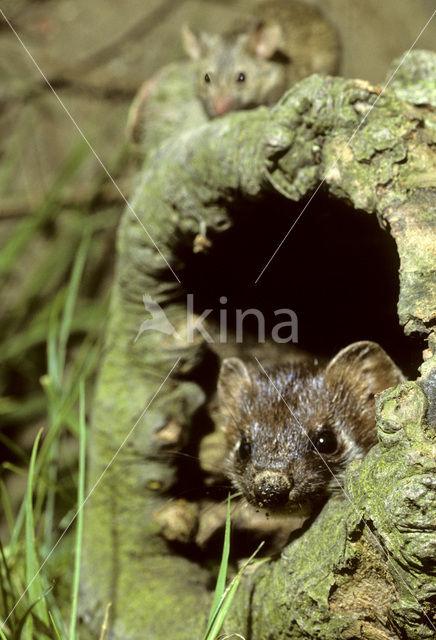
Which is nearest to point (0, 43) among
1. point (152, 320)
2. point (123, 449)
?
point (152, 320)

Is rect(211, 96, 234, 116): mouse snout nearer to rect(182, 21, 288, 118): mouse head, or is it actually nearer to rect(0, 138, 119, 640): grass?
rect(182, 21, 288, 118): mouse head

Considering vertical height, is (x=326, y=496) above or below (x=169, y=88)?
below

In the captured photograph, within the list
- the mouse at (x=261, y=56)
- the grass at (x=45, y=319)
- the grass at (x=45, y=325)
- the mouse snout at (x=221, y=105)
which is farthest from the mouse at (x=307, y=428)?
the mouse at (x=261, y=56)

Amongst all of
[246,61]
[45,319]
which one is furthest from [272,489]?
[246,61]

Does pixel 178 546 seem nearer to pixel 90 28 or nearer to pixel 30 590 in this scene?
pixel 30 590

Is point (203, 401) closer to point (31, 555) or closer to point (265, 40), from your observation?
point (31, 555)

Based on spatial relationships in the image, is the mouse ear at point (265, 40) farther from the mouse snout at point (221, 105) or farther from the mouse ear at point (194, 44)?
the mouse snout at point (221, 105)

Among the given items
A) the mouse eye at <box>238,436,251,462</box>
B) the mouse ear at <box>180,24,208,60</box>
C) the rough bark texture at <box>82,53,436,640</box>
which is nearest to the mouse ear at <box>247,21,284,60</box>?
the mouse ear at <box>180,24,208,60</box>
